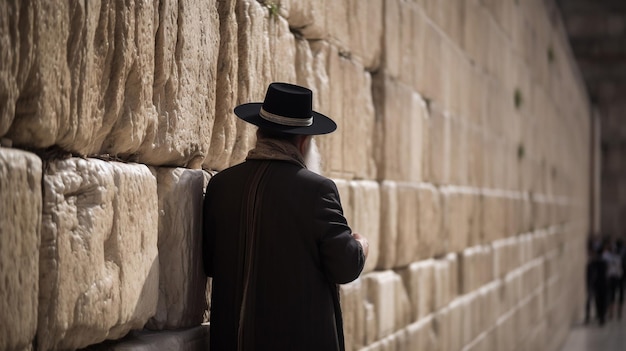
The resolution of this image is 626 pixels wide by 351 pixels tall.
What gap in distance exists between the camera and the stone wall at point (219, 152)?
7.98 ft

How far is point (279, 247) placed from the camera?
10.5 feet

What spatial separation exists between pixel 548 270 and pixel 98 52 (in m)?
13.2

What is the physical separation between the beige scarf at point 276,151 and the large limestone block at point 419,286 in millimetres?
3185

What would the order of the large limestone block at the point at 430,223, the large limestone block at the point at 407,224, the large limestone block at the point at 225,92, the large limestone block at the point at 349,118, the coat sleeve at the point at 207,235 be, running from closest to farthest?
1. the coat sleeve at the point at 207,235
2. the large limestone block at the point at 225,92
3. the large limestone block at the point at 349,118
4. the large limestone block at the point at 407,224
5. the large limestone block at the point at 430,223

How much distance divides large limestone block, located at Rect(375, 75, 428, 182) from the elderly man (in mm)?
2591

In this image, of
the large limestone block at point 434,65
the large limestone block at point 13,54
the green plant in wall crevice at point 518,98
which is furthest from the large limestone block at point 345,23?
the green plant in wall crevice at point 518,98

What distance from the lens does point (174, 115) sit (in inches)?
126

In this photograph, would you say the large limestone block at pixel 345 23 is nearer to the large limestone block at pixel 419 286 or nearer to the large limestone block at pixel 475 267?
the large limestone block at pixel 419 286

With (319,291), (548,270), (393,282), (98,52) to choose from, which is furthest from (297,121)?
(548,270)

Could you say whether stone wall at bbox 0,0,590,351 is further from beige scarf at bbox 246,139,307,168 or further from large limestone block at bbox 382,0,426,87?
beige scarf at bbox 246,139,307,168

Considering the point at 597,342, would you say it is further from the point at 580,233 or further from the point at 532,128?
the point at 580,233

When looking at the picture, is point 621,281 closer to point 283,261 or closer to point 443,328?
point 443,328

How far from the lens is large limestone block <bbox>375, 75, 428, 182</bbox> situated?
5.91m

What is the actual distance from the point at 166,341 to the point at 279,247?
461mm
